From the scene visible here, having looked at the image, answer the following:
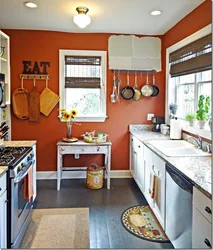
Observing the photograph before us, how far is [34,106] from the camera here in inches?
173

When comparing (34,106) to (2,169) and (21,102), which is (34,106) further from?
(2,169)

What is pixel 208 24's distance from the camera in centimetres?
293

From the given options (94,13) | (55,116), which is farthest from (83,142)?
(94,13)

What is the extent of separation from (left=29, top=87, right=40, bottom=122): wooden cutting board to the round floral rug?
214cm

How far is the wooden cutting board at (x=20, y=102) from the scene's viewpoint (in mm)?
4340

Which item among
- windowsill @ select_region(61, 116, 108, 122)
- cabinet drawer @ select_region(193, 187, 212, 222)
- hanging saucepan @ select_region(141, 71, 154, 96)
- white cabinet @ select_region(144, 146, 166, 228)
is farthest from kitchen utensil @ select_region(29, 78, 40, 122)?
cabinet drawer @ select_region(193, 187, 212, 222)

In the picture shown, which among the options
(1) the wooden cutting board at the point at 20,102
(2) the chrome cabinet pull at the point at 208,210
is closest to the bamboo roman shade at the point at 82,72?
(1) the wooden cutting board at the point at 20,102

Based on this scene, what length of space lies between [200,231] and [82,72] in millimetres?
3307

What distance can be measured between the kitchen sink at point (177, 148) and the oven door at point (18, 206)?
146 cm

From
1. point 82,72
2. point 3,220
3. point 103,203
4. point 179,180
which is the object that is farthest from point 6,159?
point 82,72

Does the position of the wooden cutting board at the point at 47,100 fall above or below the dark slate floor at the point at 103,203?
above

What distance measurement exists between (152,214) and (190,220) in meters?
1.32

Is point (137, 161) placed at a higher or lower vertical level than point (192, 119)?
lower

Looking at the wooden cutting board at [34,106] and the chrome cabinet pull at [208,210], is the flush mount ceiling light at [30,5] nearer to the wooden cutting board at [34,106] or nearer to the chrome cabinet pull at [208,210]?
the wooden cutting board at [34,106]
